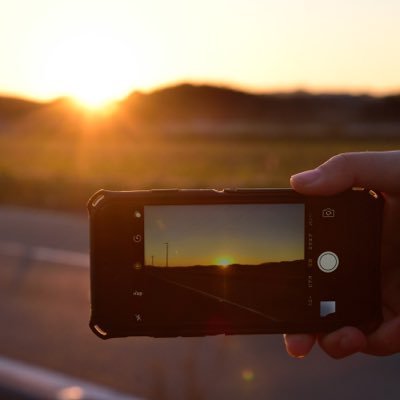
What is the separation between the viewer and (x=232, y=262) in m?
1.88

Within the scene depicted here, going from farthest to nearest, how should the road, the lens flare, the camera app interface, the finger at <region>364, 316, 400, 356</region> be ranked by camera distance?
the lens flare, the road, the finger at <region>364, 316, 400, 356</region>, the camera app interface

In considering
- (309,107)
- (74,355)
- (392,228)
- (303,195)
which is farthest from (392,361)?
(309,107)

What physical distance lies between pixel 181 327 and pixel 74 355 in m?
4.55

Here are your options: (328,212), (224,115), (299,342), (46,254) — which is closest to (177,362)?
(299,342)

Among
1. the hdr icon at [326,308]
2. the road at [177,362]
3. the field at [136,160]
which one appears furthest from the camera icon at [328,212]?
the field at [136,160]

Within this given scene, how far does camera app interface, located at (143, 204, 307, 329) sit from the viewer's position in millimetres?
1837

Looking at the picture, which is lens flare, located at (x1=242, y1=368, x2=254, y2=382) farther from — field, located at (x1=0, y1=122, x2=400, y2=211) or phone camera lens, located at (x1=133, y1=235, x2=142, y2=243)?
field, located at (x1=0, y1=122, x2=400, y2=211)

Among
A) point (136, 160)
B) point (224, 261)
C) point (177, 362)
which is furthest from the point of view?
point (136, 160)

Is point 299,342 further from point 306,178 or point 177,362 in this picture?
point 177,362

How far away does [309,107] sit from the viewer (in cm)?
4841

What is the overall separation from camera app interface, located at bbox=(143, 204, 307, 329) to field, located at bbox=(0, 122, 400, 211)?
489 inches

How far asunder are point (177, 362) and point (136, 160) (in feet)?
73.8

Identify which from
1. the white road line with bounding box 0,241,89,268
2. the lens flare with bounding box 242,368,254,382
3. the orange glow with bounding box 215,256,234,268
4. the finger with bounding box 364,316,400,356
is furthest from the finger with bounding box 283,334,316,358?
the white road line with bounding box 0,241,89,268

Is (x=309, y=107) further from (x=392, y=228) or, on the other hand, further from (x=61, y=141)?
(x=392, y=228)
